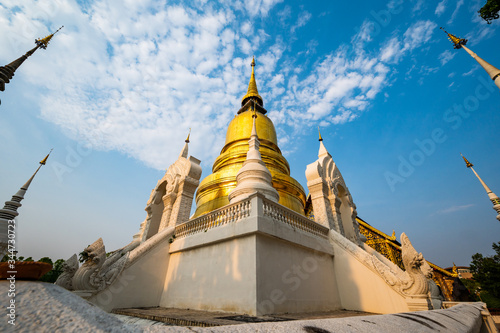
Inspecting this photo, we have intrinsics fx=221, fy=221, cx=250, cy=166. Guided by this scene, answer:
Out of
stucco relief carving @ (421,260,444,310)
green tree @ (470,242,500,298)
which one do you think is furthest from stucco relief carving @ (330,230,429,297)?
green tree @ (470,242,500,298)

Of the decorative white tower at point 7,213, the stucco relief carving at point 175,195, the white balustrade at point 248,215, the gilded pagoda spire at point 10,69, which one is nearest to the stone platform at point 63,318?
the white balustrade at point 248,215

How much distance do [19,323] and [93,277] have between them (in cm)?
673

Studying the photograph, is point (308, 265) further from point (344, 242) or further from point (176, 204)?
point (176, 204)

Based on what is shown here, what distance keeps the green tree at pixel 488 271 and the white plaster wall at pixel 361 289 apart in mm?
21762

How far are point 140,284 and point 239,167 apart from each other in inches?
299

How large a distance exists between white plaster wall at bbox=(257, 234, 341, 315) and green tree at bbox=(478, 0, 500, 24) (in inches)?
383

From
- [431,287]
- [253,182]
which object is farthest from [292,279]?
[431,287]

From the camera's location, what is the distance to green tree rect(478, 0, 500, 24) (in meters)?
7.26

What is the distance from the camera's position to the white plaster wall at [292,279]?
206 inches

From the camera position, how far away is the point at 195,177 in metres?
10.9

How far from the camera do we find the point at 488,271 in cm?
1967

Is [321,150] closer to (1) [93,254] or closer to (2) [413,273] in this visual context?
(2) [413,273]

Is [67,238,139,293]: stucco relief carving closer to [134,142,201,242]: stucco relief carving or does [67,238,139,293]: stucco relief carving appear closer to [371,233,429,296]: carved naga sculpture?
[134,142,201,242]: stucco relief carving

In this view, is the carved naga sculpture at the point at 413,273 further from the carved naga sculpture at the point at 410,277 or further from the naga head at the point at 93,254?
the naga head at the point at 93,254
